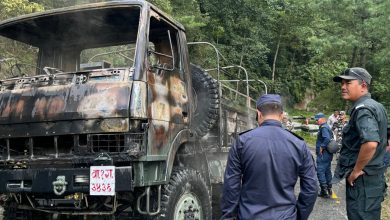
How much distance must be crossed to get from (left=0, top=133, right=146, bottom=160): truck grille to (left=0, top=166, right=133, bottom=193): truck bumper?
0.68ft

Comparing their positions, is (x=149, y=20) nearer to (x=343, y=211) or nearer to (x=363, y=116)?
(x=363, y=116)

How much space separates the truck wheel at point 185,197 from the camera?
13.7 feet

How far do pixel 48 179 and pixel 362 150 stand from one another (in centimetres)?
277

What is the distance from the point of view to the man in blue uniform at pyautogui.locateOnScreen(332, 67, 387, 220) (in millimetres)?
3605

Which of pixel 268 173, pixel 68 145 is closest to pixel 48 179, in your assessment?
pixel 68 145

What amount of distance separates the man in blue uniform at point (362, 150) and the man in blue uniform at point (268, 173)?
3.06 feet

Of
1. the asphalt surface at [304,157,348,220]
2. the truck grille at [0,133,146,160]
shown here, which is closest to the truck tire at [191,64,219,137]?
the truck grille at [0,133,146,160]

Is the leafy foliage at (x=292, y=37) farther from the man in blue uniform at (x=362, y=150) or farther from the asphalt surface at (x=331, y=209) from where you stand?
the man in blue uniform at (x=362, y=150)

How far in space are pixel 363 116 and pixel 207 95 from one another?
247cm

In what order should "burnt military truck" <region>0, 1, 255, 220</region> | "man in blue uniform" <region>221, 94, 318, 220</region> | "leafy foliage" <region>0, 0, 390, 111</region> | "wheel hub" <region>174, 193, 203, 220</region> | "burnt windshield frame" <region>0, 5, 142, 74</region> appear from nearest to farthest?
"man in blue uniform" <region>221, 94, 318, 220</region>
"burnt military truck" <region>0, 1, 255, 220</region>
"wheel hub" <region>174, 193, 203, 220</region>
"burnt windshield frame" <region>0, 5, 142, 74</region>
"leafy foliage" <region>0, 0, 390, 111</region>

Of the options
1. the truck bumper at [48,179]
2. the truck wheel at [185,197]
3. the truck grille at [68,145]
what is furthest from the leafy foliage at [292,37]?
the truck wheel at [185,197]

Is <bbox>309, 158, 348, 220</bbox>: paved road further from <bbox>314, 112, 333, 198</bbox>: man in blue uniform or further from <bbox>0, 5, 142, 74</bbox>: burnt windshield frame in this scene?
<bbox>0, 5, 142, 74</bbox>: burnt windshield frame

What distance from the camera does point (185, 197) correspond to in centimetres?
452

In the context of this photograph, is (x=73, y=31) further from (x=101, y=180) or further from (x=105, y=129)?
(x=101, y=180)
